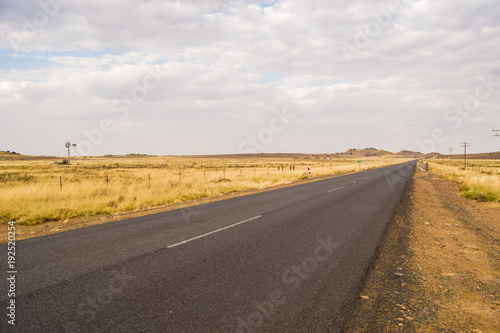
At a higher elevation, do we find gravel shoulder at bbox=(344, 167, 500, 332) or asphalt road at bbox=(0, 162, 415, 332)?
asphalt road at bbox=(0, 162, 415, 332)

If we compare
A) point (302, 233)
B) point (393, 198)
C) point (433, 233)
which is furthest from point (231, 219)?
point (393, 198)

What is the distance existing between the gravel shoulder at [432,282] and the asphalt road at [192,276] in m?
0.27

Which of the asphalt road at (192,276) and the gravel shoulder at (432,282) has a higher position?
the asphalt road at (192,276)

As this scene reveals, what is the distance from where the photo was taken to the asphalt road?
3.19 meters

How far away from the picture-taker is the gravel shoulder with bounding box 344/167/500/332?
128 inches

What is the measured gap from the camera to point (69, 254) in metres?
5.46

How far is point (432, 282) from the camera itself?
438cm

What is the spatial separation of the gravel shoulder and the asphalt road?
0.88 ft

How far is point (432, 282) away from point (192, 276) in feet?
12.1

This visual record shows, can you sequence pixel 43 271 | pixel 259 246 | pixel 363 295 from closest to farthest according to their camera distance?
1. pixel 363 295
2. pixel 43 271
3. pixel 259 246

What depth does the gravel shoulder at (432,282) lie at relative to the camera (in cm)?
326

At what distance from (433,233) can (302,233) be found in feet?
11.5

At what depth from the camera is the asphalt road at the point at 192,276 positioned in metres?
3.19

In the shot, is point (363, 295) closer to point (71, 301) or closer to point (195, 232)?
point (71, 301)
